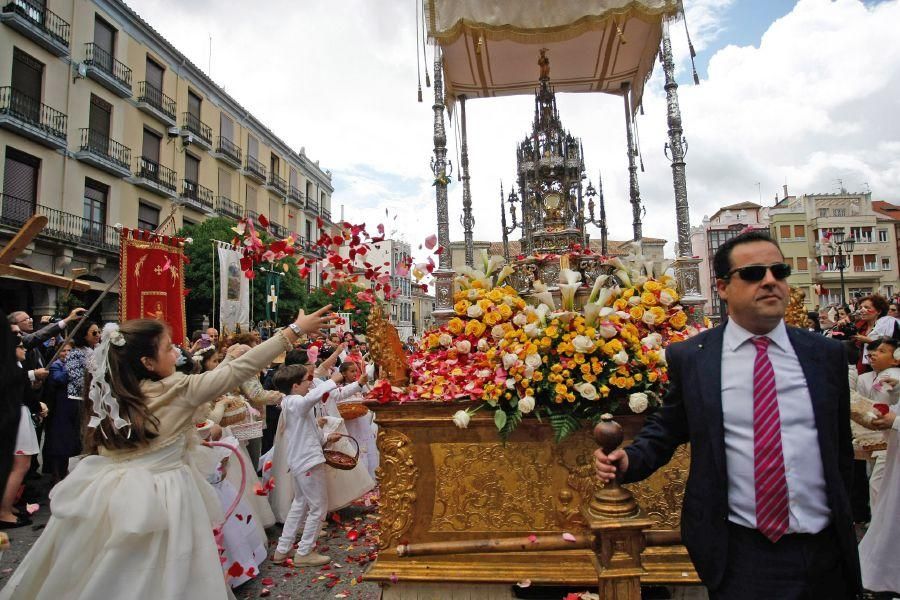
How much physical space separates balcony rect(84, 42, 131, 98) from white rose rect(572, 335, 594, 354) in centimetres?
2377

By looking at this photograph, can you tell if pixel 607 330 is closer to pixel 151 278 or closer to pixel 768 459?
pixel 768 459

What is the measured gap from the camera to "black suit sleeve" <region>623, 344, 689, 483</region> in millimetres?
2041

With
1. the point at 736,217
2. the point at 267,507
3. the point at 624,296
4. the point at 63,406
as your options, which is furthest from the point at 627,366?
the point at 736,217

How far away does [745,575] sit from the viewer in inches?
69.4

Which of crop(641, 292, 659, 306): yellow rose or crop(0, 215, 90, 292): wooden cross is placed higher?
crop(0, 215, 90, 292): wooden cross

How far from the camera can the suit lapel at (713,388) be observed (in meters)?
1.84

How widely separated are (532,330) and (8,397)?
259 cm

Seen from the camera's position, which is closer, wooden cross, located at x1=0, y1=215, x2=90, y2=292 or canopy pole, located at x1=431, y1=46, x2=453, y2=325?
wooden cross, located at x1=0, y1=215, x2=90, y2=292

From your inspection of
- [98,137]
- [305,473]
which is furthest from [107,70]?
[305,473]

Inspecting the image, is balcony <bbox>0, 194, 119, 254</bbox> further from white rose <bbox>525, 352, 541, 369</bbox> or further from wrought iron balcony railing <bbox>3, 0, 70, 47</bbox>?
Answer: white rose <bbox>525, 352, 541, 369</bbox>

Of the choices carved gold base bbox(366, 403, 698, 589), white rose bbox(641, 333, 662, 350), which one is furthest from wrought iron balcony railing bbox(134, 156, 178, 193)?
white rose bbox(641, 333, 662, 350)

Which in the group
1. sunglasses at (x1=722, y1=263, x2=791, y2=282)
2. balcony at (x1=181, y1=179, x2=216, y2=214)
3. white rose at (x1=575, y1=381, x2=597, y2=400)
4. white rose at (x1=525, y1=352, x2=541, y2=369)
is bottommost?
white rose at (x1=575, y1=381, x2=597, y2=400)

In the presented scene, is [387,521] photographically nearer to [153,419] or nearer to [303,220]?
[153,419]

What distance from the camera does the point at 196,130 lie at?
26.6 metres
